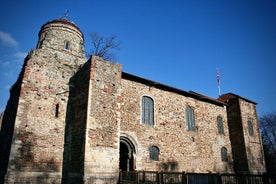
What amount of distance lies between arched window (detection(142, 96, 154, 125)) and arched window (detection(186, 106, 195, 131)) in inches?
151

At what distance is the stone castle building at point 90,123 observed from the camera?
1127 cm

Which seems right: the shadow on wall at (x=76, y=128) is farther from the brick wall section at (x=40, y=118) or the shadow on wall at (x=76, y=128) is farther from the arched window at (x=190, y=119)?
the arched window at (x=190, y=119)

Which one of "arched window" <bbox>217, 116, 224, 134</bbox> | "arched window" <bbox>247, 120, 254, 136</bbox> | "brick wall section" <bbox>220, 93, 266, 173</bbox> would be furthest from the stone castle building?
"arched window" <bbox>247, 120, 254, 136</bbox>

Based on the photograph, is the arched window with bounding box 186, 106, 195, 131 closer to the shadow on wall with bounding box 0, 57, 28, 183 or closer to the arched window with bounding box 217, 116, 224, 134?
the arched window with bounding box 217, 116, 224, 134

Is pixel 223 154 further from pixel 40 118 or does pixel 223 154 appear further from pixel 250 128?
pixel 40 118

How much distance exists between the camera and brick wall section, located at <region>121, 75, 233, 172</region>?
558 inches

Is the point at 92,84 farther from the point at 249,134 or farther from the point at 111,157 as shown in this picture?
the point at 249,134

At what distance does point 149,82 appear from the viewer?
15.9m

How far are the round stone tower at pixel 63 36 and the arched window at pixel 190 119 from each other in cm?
978

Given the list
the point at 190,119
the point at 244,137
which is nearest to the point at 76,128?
the point at 190,119

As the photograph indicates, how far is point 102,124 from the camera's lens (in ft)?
38.5

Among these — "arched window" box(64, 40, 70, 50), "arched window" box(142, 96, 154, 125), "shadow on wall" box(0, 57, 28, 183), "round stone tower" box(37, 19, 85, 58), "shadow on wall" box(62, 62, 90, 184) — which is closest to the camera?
"shadow on wall" box(62, 62, 90, 184)

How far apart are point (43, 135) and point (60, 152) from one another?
1.38 meters

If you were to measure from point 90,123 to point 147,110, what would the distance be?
17.0 ft
